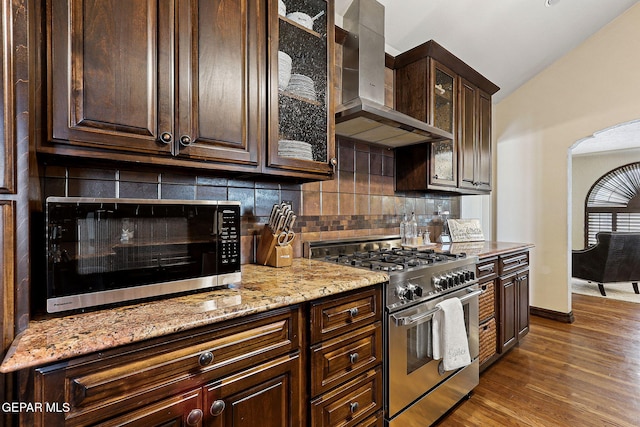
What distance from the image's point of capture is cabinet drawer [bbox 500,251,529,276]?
239 cm

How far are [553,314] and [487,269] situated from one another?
2089mm

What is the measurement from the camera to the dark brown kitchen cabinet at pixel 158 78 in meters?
0.90

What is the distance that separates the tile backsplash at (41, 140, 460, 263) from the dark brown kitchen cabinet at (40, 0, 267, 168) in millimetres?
308

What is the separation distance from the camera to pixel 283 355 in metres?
1.07

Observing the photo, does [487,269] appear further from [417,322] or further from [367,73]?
[367,73]

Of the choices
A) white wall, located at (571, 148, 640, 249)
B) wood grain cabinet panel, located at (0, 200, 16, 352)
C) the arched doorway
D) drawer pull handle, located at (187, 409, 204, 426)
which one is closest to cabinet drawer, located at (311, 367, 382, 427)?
drawer pull handle, located at (187, 409, 204, 426)

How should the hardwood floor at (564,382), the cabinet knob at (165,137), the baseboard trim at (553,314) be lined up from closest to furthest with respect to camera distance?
the cabinet knob at (165,137)
the hardwood floor at (564,382)
the baseboard trim at (553,314)

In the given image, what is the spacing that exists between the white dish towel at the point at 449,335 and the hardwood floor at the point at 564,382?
1.42 ft

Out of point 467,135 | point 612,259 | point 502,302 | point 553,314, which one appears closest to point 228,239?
point 502,302

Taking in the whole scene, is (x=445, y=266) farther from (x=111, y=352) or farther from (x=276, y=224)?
(x=111, y=352)

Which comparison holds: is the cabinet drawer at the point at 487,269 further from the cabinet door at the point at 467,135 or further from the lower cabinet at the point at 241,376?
the lower cabinet at the point at 241,376

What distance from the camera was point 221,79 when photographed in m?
1.20

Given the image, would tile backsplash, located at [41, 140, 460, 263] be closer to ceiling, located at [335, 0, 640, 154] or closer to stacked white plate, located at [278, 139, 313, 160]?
stacked white plate, located at [278, 139, 313, 160]

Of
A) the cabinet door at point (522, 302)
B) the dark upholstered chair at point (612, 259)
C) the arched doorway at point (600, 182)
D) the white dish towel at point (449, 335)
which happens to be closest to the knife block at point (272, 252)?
the white dish towel at point (449, 335)
